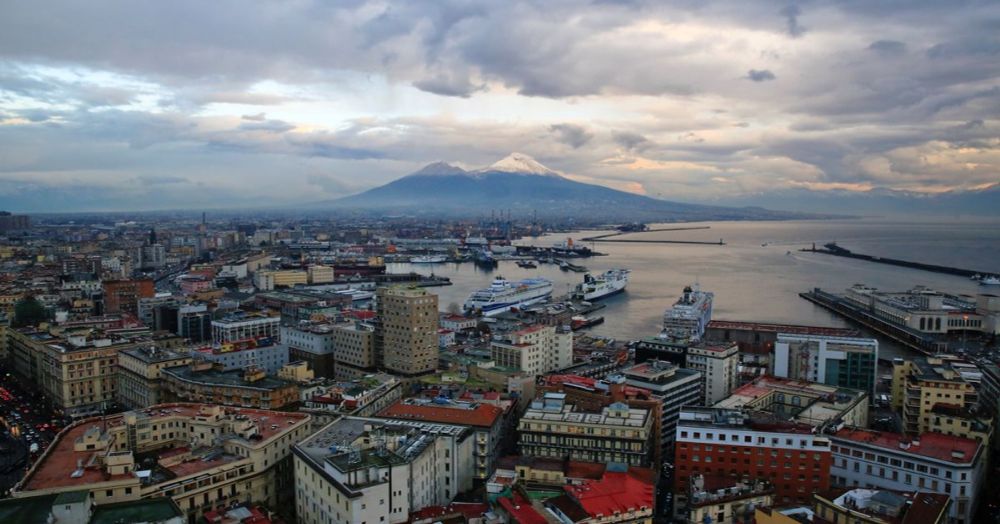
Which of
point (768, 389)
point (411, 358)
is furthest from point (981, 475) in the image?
point (411, 358)

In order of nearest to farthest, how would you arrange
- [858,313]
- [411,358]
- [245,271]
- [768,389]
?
[768,389], [411,358], [858,313], [245,271]

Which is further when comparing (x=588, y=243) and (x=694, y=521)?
(x=588, y=243)

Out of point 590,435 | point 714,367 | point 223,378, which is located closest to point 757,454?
point 590,435

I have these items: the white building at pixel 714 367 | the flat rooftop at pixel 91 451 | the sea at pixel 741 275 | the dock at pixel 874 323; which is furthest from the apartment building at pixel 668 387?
the dock at pixel 874 323

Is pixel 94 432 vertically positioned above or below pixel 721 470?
above

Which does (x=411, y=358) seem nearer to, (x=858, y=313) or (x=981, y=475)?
(x=981, y=475)

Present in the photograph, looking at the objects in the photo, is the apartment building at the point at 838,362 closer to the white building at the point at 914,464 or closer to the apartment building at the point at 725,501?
the white building at the point at 914,464
